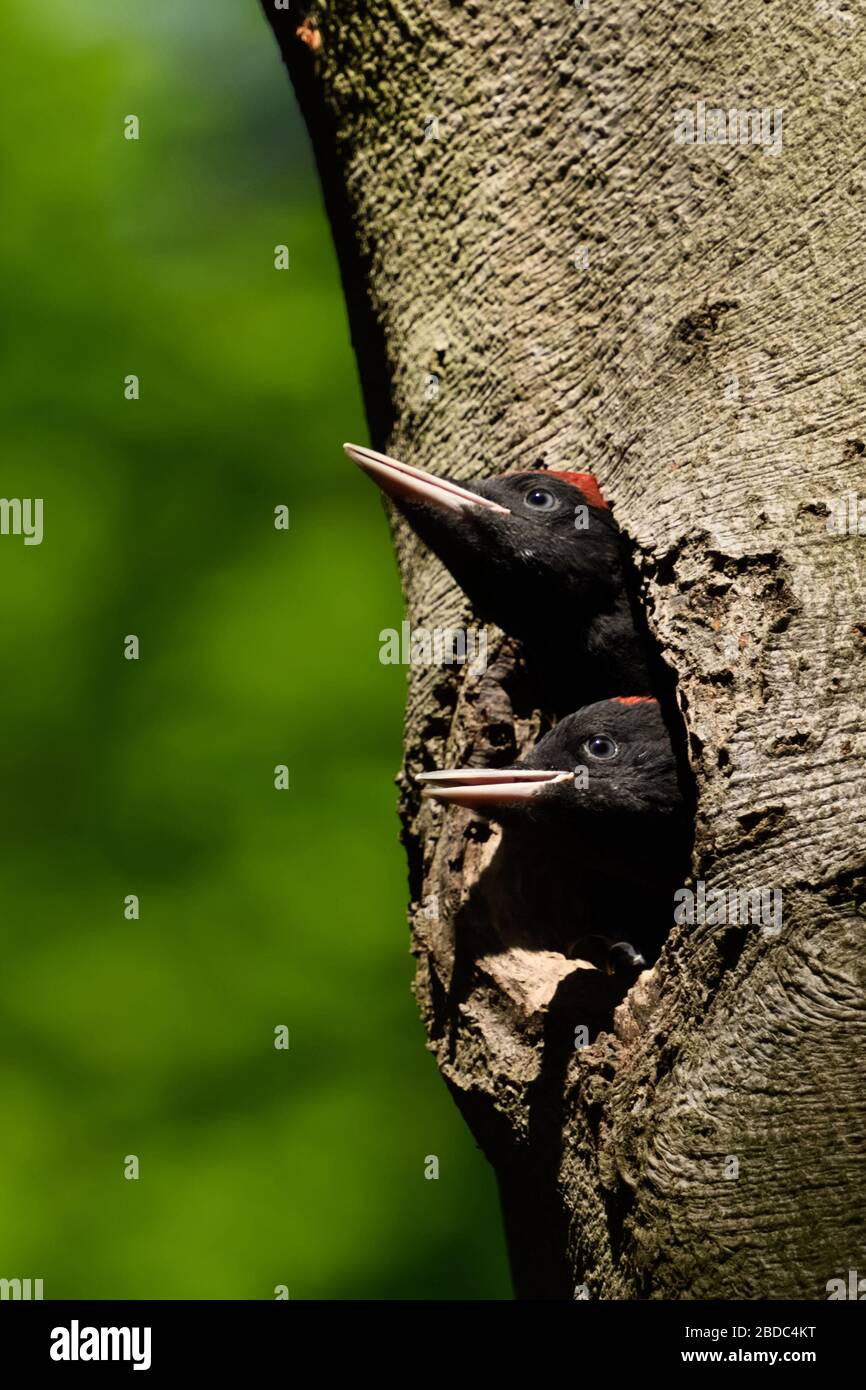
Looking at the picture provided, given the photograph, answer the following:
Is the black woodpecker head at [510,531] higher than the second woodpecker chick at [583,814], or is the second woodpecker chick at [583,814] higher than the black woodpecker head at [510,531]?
the black woodpecker head at [510,531]

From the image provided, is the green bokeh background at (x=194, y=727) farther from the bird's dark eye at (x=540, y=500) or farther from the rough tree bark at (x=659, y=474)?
the bird's dark eye at (x=540, y=500)

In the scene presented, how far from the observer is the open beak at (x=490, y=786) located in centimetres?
296

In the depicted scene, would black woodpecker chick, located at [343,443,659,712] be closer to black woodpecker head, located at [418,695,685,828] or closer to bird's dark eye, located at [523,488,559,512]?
bird's dark eye, located at [523,488,559,512]

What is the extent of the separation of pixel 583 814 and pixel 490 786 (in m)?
0.21

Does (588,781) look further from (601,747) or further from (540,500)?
(540,500)

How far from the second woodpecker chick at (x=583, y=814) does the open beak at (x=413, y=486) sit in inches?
20.0

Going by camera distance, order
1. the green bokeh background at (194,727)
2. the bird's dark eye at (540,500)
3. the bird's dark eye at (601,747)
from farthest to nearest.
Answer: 1. the green bokeh background at (194,727)
2. the bird's dark eye at (540,500)
3. the bird's dark eye at (601,747)

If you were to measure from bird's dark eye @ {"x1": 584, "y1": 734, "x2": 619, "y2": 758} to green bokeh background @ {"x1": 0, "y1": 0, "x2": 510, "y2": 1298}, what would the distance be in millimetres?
2339

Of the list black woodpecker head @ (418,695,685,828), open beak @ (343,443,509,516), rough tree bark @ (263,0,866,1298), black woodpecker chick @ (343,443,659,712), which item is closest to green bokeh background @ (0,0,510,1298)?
rough tree bark @ (263,0,866,1298)

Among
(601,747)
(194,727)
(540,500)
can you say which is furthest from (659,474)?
(194,727)

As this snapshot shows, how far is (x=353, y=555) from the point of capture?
579 centimetres

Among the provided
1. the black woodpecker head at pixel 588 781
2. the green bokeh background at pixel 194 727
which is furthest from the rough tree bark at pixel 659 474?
the green bokeh background at pixel 194 727

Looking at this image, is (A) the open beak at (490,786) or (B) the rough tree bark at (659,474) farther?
(A) the open beak at (490,786)

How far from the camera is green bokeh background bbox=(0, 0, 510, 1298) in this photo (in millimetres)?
5113
